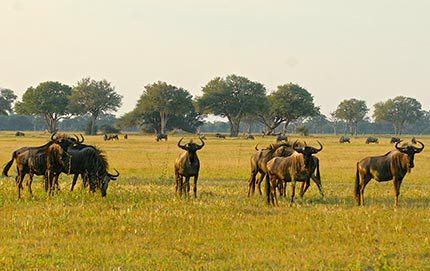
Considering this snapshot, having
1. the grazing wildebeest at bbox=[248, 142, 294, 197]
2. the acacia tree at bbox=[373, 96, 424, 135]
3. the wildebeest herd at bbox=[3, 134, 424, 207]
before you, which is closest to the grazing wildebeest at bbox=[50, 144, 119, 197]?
the wildebeest herd at bbox=[3, 134, 424, 207]

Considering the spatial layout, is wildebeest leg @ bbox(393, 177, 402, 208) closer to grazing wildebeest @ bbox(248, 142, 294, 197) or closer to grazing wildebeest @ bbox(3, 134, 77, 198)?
grazing wildebeest @ bbox(248, 142, 294, 197)

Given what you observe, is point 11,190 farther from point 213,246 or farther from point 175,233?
point 213,246

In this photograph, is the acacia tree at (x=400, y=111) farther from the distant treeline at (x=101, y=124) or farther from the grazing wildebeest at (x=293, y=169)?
the grazing wildebeest at (x=293, y=169)

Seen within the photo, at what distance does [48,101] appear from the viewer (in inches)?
4301

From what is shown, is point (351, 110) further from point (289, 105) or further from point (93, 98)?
point (93, 98)

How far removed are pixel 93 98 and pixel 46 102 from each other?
9432mm

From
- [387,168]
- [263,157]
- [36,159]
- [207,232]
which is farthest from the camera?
[263,157]

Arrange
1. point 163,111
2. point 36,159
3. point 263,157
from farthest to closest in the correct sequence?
1. point 163,111
2. point 263,157
3. point 36,159

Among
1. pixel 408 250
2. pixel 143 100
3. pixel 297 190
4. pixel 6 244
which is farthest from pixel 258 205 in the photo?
pixel 143 100

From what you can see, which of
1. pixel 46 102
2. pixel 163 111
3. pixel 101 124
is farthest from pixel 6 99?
pixel 101 124

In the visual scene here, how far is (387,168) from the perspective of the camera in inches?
594

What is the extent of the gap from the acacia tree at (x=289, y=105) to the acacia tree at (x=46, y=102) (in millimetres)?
38949

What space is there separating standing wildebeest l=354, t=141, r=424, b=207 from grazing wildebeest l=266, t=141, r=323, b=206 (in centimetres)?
141

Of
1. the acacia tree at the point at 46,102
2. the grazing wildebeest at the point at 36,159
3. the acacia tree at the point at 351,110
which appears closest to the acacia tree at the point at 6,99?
the acacia tree at the point at 46,102
